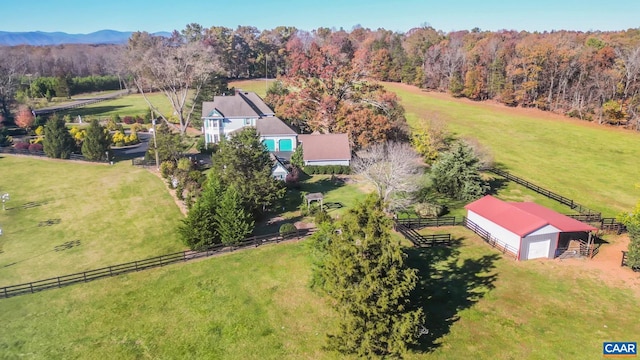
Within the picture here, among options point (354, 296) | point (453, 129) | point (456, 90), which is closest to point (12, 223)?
point (354, 296)

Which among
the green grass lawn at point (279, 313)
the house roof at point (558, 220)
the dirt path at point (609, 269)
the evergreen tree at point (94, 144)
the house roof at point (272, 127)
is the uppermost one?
the house roof at point (272, 127)

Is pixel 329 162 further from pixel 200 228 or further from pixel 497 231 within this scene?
pixel 497 231

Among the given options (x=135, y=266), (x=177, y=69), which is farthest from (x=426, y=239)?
(x=177, y=69)

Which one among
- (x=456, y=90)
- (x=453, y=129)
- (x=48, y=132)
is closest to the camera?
(x=48, y=132)

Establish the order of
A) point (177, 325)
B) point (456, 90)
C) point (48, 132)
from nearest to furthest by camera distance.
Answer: point (177, 325) → point (48, 132) → point (456, 90)

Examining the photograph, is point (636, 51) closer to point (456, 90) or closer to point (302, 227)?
point (456, 90)

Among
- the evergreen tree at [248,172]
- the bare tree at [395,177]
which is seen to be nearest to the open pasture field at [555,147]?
the bare tree at [395,177]

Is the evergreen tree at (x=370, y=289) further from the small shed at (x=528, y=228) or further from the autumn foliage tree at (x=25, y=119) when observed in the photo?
the autumn foliage tree at (x=25, y=119)
